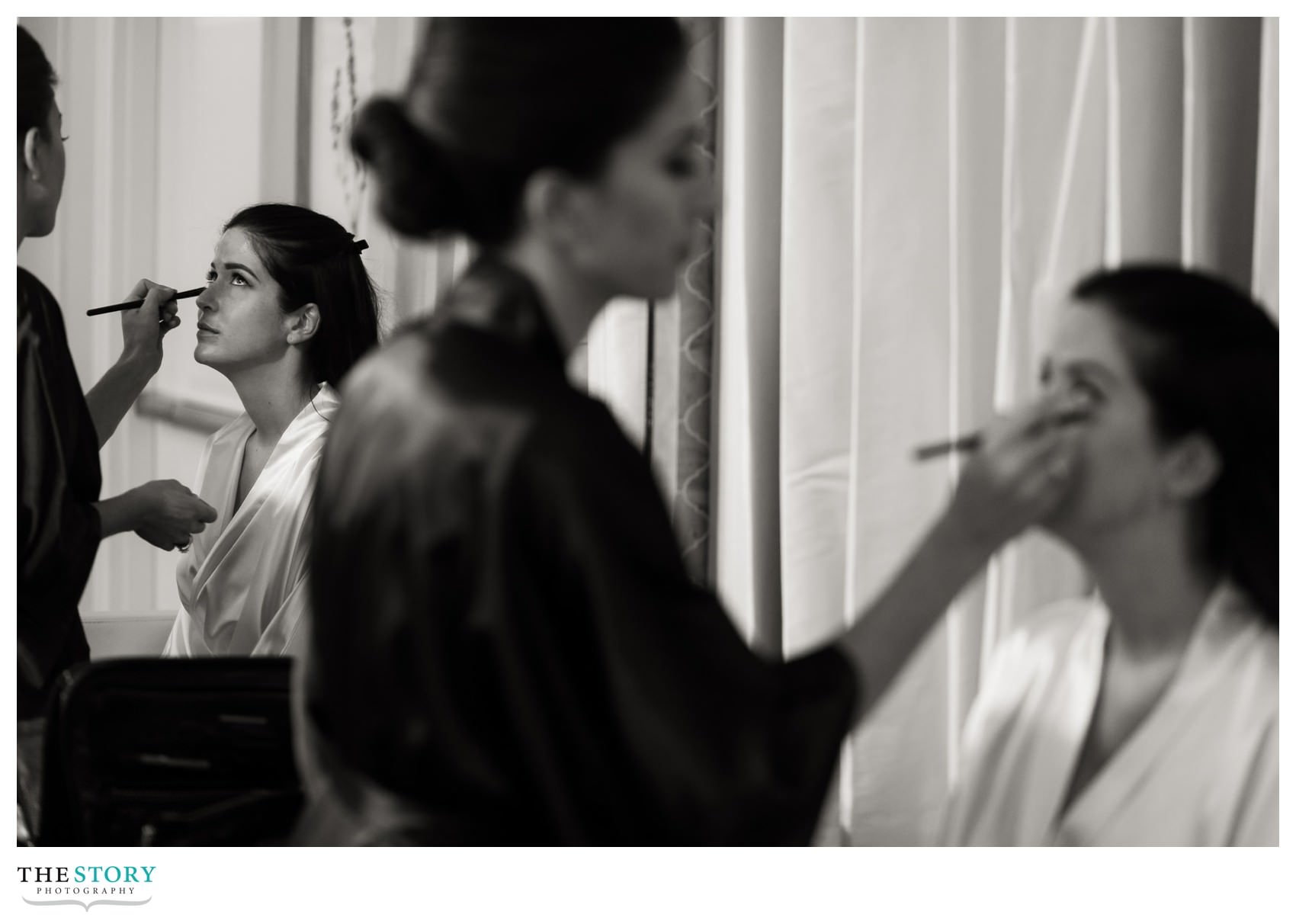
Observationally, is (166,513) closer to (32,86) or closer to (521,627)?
(32,86)

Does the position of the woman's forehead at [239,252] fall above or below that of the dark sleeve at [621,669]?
above

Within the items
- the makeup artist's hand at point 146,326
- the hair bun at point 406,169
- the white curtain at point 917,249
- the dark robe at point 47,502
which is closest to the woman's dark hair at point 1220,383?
the white curtain at point 917,249

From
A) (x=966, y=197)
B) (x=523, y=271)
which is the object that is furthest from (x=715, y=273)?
(x=523, y=271)

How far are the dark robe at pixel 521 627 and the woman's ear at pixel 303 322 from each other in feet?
2.83

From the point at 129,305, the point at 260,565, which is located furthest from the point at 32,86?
the point at 260,565

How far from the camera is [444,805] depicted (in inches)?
36.2

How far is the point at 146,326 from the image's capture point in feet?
5.47

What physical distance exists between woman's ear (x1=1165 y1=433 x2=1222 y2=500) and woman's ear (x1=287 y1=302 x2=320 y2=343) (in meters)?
1.08

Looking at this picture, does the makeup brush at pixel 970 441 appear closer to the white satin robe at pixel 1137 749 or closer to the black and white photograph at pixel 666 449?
the black and white photograph at pixel 666 449

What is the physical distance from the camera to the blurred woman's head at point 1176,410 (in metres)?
1.03

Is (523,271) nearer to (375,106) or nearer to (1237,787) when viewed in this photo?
(375,106)

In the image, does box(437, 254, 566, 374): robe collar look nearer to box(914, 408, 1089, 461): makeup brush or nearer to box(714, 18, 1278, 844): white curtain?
box(914, 408, 1089, 461): makeup brush
